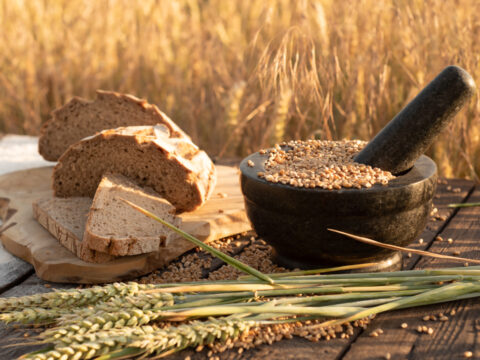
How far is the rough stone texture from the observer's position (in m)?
1.84

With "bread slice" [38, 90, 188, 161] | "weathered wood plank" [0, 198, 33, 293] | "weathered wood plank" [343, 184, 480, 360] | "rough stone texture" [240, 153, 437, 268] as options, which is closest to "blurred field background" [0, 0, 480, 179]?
"bread slice" [38, 90, 188, 161]

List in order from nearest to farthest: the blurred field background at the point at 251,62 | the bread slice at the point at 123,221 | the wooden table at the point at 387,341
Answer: the wooden table at the point at 387,341
the bread slice at the point at 123,221
the blurred field background at the point at 251,62

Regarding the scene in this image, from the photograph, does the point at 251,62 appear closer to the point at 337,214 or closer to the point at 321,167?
the point at 321,167

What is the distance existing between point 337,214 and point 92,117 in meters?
1.60

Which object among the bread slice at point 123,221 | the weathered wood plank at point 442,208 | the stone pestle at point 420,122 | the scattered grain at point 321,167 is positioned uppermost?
the stone pestle at point 420,122

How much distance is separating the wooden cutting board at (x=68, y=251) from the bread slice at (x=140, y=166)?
125 millimetres

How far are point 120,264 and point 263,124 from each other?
173cm

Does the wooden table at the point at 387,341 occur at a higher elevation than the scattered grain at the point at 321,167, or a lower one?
lower

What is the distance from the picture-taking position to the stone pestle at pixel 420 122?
1.91 meters

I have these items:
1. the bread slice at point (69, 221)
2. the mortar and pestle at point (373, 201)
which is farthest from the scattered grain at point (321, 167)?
the bread slice at point (69, 221)

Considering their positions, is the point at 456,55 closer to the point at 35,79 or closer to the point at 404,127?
the point at 404,127

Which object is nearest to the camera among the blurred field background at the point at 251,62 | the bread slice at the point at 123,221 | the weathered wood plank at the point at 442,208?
the bread slice at the point at 123,221

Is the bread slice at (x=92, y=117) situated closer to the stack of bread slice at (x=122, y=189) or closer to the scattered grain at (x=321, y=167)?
the stack of bread slice at (x=122, y=189)

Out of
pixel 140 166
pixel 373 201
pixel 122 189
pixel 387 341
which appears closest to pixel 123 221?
pixel 122 189
